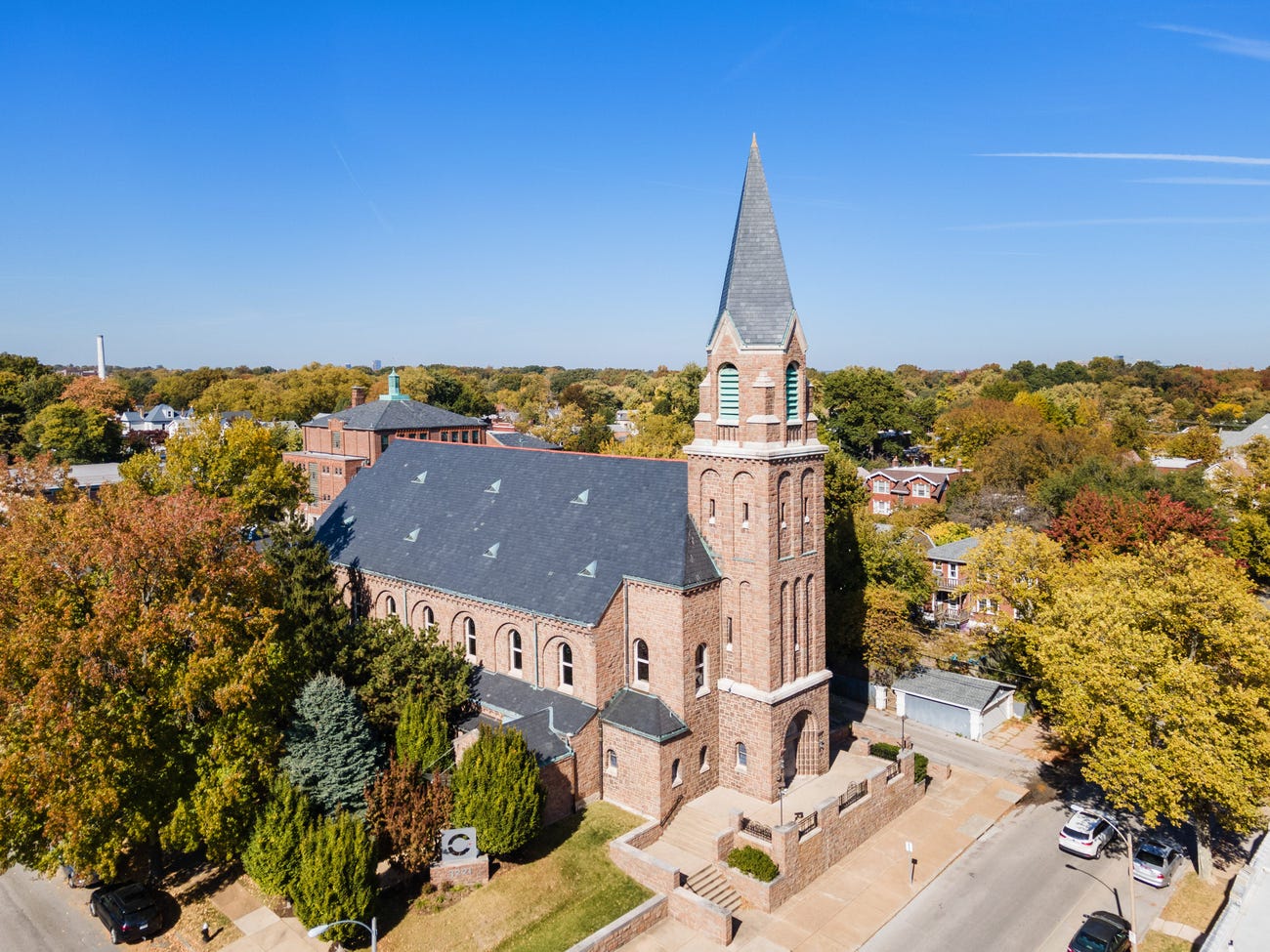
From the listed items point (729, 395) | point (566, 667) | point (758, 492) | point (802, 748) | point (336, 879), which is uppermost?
point (729, 395)

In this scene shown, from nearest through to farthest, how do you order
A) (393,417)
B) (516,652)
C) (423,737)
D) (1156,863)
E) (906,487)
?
(1156,863), (423,737), (516,652), (393,417), (906,487)

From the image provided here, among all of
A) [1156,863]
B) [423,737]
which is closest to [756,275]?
[423,737]

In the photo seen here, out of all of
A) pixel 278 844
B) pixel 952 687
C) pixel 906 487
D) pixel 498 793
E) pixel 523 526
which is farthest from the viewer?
pixel 906 487

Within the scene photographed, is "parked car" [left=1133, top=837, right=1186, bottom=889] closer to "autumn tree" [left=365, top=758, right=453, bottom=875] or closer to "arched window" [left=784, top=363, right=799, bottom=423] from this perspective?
"arched window" [left=784, top=363, right=799, bottom=423]

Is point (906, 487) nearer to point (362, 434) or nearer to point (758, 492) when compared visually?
point (362, 434)

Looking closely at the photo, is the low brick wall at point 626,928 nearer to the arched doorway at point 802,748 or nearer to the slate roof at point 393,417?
the arched doorway at point 802,748
